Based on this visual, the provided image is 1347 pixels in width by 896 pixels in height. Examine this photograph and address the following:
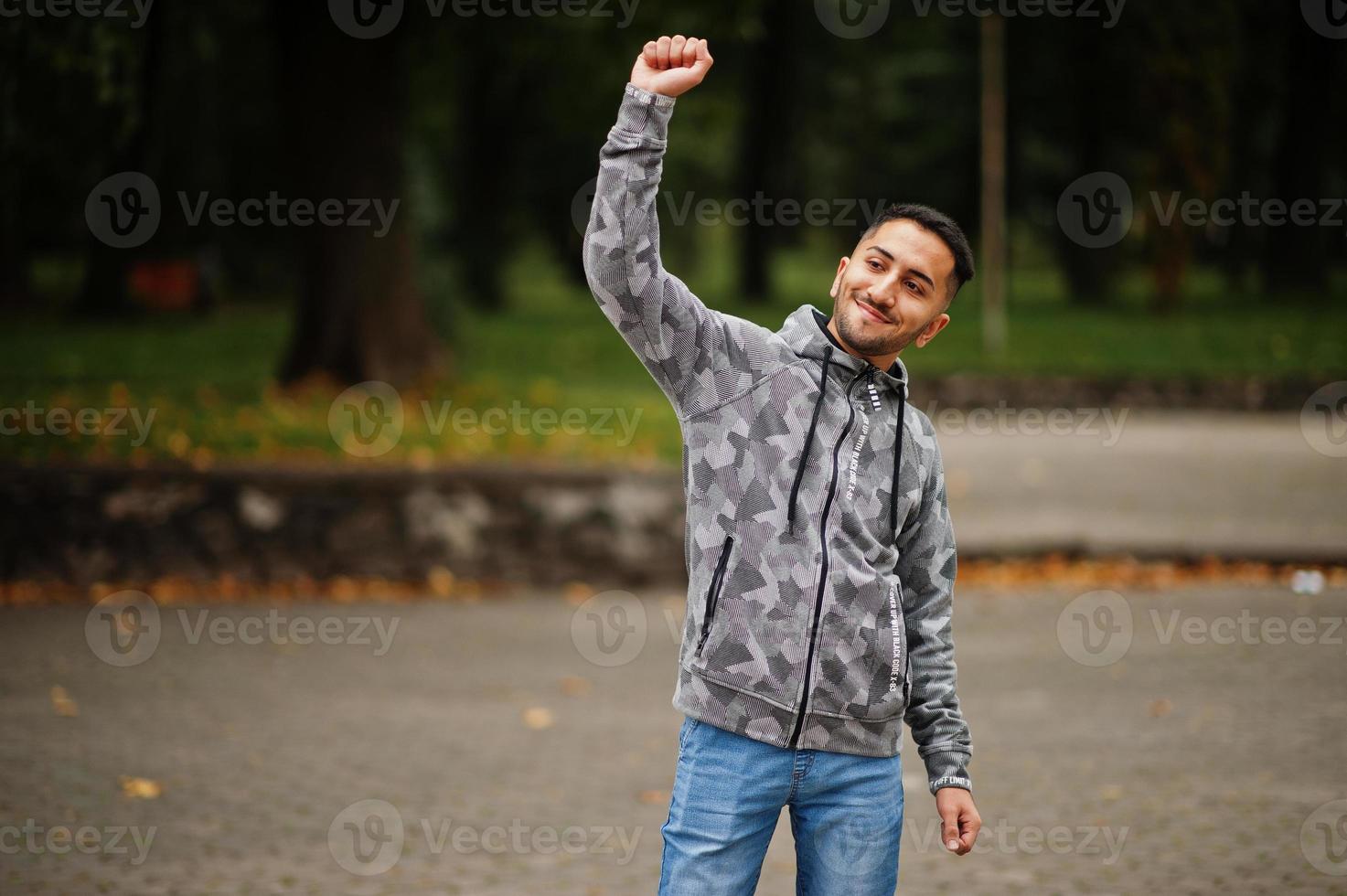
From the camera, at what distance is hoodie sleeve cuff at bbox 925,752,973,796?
3.14 m

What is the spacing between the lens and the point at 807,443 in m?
3.04

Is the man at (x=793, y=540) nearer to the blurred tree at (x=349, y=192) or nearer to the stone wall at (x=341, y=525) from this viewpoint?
the stone wall at (x=341, y=525)

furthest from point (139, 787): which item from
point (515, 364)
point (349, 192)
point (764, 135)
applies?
point (764, 135)

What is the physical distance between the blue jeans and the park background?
208cm

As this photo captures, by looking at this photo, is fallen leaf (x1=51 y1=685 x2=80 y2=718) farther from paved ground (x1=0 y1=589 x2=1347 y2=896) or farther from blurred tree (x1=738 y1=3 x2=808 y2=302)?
blurred tree (x1=738 y1=3 x2=808 y2=302)

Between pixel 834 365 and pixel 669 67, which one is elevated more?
pixel 669 67

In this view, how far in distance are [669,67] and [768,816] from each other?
4.56ft

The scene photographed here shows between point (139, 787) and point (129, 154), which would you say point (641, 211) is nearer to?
point (139, 787)

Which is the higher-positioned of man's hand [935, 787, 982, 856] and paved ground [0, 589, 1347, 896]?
man's hand [935, 787, 982, 856]

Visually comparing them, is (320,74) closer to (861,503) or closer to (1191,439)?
(1191,439)

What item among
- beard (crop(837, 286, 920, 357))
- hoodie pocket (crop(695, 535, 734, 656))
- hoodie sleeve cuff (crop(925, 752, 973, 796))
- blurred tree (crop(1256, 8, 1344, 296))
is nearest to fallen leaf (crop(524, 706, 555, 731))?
hoodie sleeve cuff (crop(925, 752, 973, 796))

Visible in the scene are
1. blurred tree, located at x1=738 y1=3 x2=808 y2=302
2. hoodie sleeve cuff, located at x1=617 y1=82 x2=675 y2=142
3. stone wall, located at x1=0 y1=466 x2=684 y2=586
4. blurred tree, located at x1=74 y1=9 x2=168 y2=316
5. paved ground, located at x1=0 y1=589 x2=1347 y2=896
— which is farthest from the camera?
blurred tree, located at x1=738 y1=3 x2=808 y2=302

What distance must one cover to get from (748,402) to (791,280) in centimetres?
4125

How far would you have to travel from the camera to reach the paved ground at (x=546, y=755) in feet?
16.8
